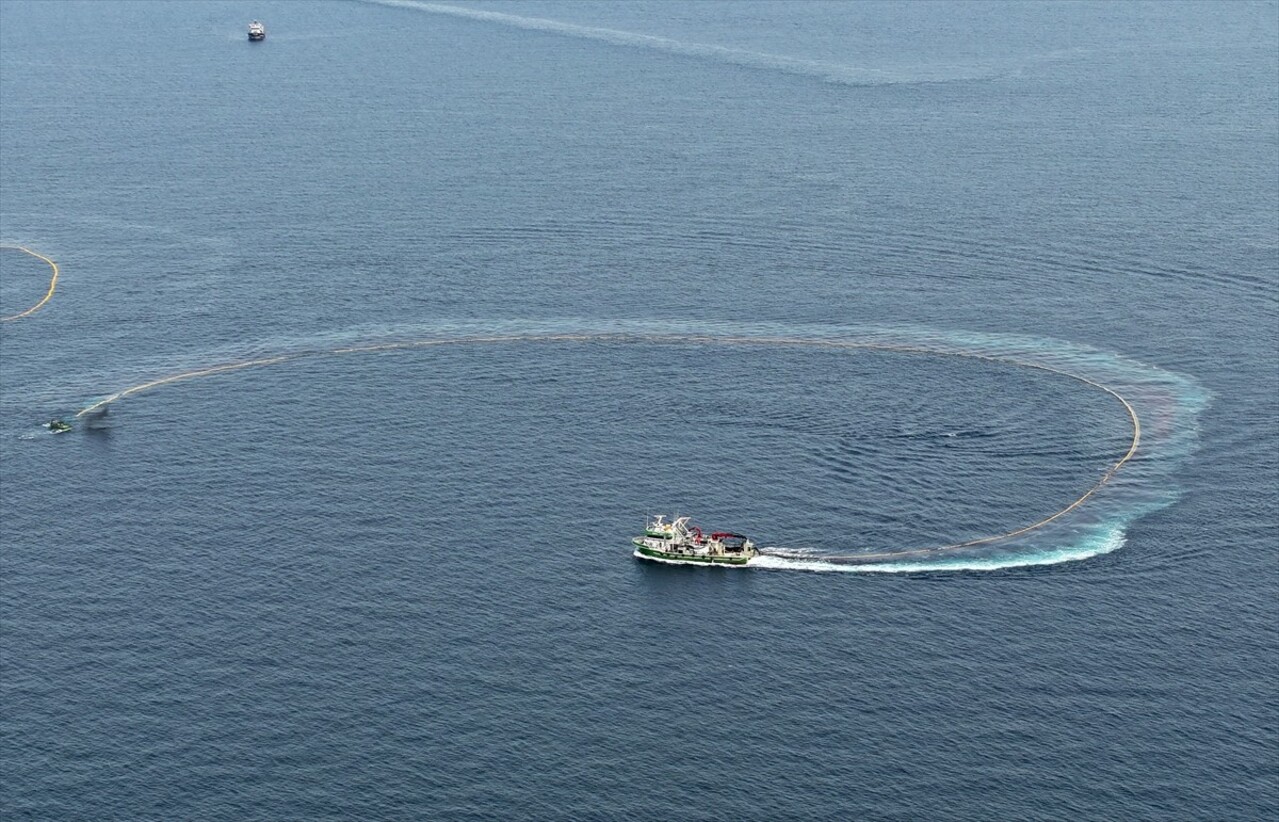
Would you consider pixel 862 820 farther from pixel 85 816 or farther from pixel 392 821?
pixel 85 816

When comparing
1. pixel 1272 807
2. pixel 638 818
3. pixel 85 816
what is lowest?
pixel 85 816

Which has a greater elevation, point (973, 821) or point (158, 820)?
point (973, 821)

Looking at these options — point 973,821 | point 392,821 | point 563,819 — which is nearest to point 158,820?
point 392,821

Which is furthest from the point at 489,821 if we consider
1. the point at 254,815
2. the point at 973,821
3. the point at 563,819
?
the point at 973,821

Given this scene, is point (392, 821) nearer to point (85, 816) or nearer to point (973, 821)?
point (85, 816)

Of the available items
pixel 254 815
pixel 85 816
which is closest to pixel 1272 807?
pixel 254 815

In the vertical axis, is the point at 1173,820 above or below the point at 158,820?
above

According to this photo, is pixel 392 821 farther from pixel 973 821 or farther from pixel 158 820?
pixel 973 821
